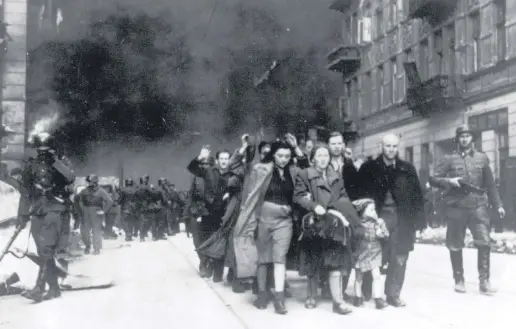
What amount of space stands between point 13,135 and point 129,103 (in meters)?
8.33

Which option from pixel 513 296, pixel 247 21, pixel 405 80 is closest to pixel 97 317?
pixel 513 296

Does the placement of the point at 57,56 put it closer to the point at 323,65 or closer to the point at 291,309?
the point at 323,65

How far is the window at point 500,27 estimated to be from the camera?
20.4 m

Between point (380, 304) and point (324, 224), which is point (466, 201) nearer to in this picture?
point (380, 304)

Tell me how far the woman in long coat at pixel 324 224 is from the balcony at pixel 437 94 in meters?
16.8

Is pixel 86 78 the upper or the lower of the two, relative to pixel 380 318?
upper

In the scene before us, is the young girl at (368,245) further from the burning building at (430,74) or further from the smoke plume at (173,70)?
the smoke plume at (173,70)

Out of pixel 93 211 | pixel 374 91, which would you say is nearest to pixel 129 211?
pixel 93 211

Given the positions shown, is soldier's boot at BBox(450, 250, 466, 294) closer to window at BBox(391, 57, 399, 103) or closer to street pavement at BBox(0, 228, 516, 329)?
street pavement at BBox(0, 228, 516, 329)

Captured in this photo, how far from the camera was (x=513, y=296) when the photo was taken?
8125mm

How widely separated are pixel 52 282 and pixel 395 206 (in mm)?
4172

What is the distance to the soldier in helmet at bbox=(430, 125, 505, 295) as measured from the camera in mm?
8516

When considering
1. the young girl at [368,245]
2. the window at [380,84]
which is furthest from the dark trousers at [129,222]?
the young girl at [368,245]

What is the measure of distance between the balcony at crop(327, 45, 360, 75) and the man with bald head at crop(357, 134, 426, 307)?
26.2 metres
